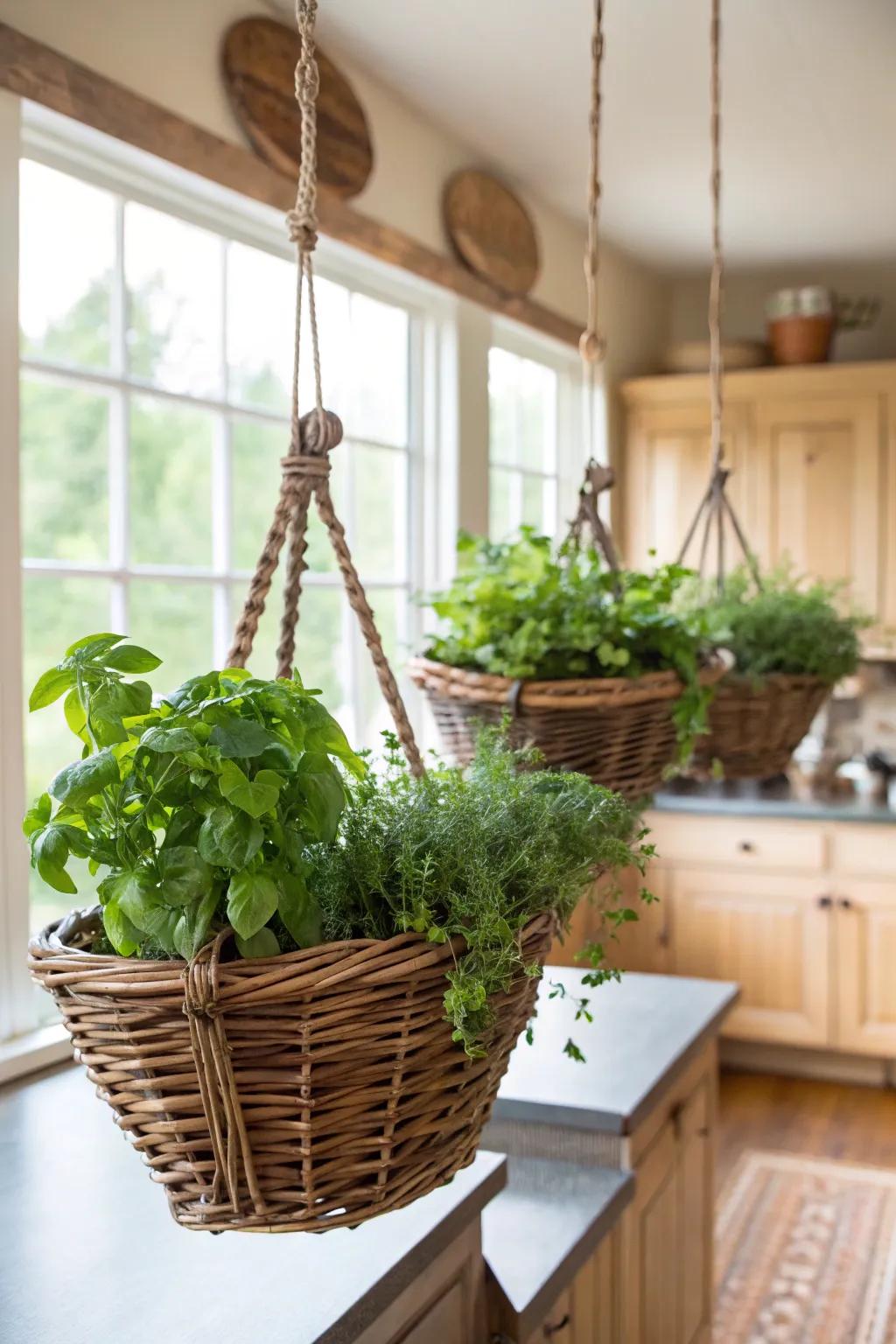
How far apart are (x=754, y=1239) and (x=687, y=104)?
8.71 feet

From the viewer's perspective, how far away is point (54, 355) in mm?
2152

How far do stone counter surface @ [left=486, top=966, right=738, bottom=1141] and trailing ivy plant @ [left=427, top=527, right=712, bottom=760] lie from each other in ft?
1.37

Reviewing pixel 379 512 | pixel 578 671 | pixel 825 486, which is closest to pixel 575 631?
pixel 578 671

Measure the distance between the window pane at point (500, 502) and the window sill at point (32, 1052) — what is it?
77.0 inches

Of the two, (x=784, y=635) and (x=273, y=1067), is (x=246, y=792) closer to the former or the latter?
(x=273, y=1067)

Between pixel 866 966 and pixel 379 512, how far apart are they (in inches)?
81.1

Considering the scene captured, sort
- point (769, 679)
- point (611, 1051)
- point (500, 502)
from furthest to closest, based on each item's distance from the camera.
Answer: point (500, 502), point (611, 1051), point (769, 679)

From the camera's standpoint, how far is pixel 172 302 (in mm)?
2396

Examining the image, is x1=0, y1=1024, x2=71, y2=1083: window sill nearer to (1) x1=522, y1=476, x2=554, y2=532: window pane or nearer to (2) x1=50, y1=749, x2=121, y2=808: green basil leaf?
(2) x1=50, y1=749, x2=121, y2=808: green basil leaf

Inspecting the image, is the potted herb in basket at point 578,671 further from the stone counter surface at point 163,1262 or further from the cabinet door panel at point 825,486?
the cabinet door panel at point 825,486

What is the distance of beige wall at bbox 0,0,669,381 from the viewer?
2062 millimetres

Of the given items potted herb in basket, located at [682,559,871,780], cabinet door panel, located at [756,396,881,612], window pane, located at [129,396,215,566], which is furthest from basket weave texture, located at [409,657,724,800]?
cabinet door panel, located at [756,396,881,612]

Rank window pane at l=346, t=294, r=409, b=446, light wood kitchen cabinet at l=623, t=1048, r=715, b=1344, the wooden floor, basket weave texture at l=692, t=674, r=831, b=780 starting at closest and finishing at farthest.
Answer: basket weave texture at l=692, t=674, r=831, b=780, light wood kitchen cabinet at l=623, t=1048, r=715, b=1344, window pane at l=346, t=294, r=409, b=446, the wooden floor

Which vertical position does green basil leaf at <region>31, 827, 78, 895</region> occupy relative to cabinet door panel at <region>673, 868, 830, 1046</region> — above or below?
above
